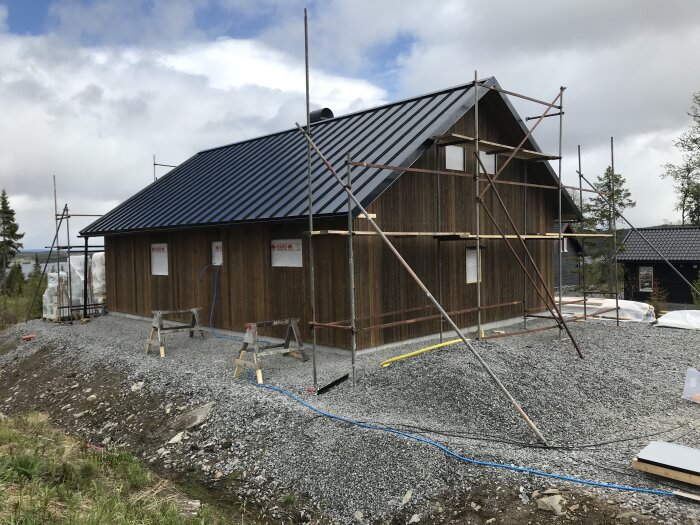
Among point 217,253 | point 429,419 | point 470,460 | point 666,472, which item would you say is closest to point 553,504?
point 470,460

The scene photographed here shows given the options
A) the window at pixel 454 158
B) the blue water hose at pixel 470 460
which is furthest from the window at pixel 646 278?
the blue water hose at pixel 470 460

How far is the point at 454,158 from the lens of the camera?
13133 millimetres

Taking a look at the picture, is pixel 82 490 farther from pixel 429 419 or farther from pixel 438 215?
pixel 438 215

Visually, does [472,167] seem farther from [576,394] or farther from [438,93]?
[576,394]

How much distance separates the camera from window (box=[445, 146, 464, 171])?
1295 cm

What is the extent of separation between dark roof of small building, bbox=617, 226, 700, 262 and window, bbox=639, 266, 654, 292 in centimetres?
83

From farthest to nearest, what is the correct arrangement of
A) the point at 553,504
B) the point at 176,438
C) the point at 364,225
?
the point at 364,225, the point at 176,438, the point at 553,504

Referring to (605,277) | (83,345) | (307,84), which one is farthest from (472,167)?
(605,277)

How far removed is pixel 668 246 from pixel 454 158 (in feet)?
67.2

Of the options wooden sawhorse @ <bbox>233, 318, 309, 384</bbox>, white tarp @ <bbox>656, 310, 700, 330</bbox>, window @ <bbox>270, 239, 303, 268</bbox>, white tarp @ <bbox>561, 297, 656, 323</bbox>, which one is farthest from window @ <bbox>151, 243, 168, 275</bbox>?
white tarp @ <bbox>656, 310, 700, 330</bbox>

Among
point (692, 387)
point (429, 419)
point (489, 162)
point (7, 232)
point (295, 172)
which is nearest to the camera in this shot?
point (429, 419)

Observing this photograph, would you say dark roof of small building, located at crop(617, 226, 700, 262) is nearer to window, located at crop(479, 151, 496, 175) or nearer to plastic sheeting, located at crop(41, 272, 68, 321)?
window, located at crop(479, 151, 496, 175)

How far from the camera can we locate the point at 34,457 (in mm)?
6637

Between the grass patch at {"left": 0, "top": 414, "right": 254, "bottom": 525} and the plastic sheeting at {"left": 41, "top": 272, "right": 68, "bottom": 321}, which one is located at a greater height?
the plastic sheeting at {"left": 41, "top": 272, "right": 68, "bottom": 321}
